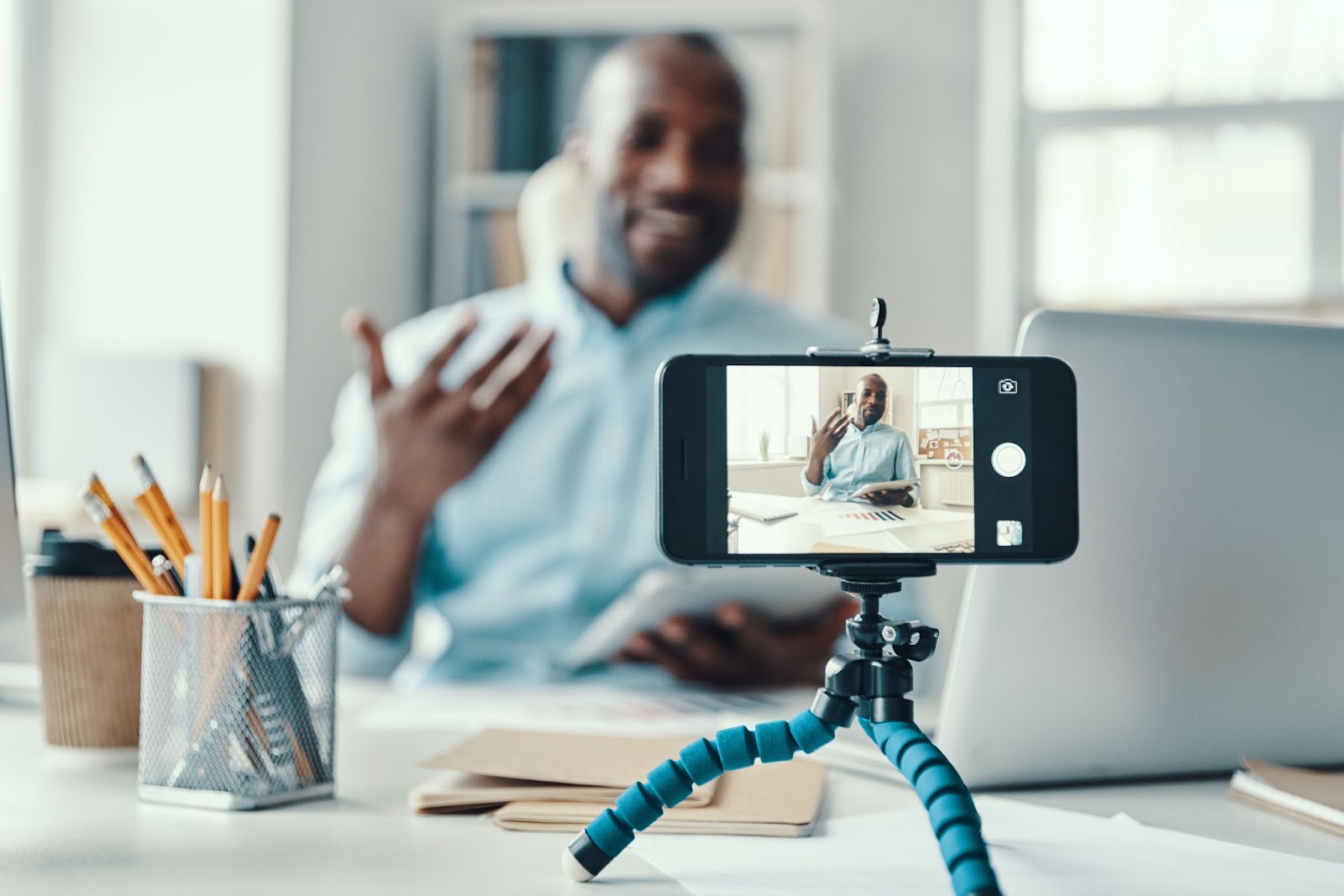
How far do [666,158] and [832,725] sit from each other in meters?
1.65

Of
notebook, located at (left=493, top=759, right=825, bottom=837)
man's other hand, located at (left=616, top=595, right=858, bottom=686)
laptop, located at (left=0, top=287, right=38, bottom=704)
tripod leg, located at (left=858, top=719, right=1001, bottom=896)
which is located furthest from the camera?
man's other hand, located at (left=616, top=595, right=858, bottom=686)

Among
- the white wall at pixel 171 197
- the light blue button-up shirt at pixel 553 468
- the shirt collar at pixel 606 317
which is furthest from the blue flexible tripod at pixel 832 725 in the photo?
the shirt collar at pixel 606 317

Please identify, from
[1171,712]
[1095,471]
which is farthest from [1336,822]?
[1095,471]

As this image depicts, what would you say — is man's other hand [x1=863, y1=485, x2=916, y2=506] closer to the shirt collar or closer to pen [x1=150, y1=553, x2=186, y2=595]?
pen [x1=150, y1=553, x2=186, y2=595]

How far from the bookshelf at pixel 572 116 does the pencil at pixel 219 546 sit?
1582 millimetres

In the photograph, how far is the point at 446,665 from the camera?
5.65 feet

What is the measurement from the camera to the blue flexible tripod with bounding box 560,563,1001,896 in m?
0.48

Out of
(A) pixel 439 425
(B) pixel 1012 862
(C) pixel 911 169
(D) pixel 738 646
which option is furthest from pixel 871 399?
(C) pixel 911 169

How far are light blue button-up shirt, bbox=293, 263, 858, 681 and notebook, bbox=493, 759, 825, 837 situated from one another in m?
1.19

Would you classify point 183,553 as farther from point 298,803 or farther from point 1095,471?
point 1095,471

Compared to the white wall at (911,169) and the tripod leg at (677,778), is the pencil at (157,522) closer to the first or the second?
the tripod leg at (677,778)

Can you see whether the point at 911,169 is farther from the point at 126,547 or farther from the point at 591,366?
the point at 126,547

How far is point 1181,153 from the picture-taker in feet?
6.51

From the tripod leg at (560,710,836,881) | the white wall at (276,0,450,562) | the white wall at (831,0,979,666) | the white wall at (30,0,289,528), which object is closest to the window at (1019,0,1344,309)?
the white wall at (831,0,979,666)
